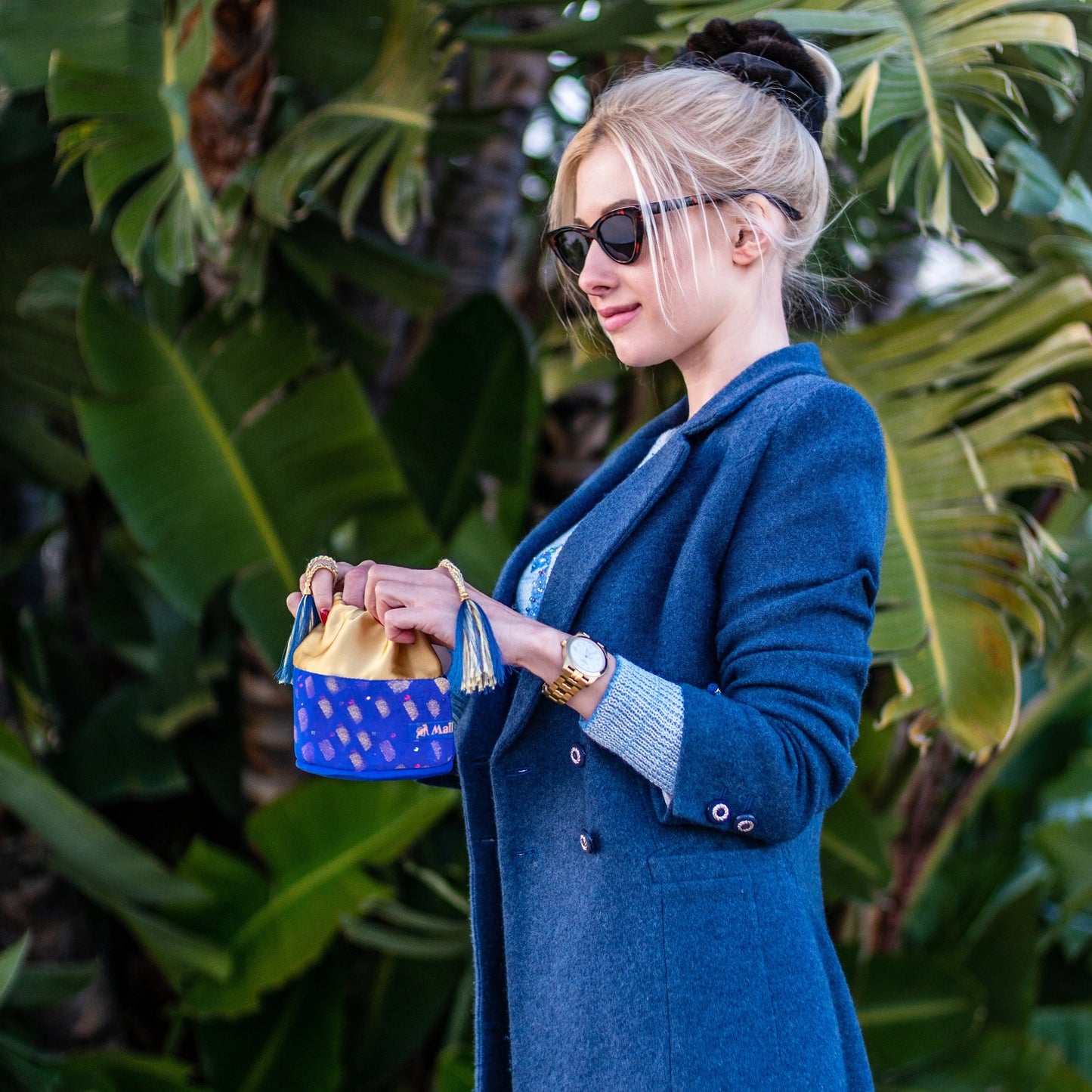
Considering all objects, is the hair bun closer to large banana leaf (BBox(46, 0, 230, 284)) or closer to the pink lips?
the pink lips

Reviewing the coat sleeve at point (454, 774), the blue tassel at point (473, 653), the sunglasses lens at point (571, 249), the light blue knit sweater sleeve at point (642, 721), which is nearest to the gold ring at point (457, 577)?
the blue tassel at point (473, 653)

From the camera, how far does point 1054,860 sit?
3.03 metres

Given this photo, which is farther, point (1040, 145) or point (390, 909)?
point (390, 909)

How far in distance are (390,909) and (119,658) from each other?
4.68 feet

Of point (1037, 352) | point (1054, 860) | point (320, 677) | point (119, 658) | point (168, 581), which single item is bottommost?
point (1054, 860)

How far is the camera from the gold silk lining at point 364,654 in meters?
0.88

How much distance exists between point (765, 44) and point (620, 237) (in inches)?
11.2

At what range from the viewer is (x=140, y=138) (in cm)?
211

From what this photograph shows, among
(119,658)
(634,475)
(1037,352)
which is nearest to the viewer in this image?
(634,475)

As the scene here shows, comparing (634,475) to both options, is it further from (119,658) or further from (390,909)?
(119,658)

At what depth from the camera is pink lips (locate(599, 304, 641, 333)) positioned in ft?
3.21

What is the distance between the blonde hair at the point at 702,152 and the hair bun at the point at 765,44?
0.08 meters

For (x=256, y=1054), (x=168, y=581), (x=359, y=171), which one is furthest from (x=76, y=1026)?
(x=359, y=171)

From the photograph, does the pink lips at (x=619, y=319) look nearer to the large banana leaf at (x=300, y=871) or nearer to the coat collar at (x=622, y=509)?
the coat collar at (x=622, y=509)
